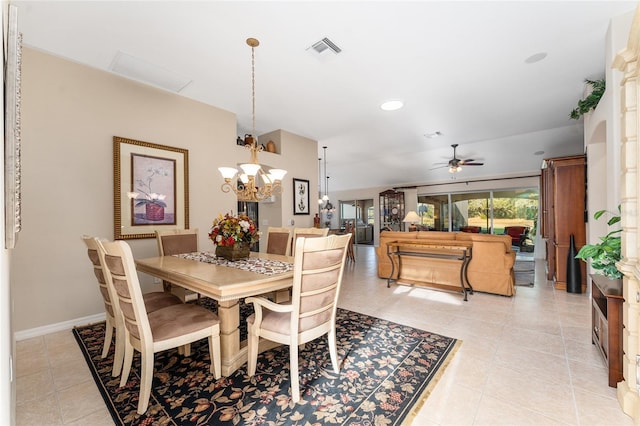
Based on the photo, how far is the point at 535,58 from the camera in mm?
2867

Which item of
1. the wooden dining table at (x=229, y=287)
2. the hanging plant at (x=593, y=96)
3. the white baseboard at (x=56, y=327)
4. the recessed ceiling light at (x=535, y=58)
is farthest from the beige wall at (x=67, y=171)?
the hanging plant at (x=593, y=96)

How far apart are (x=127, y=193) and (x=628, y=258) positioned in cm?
443

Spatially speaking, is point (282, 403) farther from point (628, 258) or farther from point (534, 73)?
point (534, 73)

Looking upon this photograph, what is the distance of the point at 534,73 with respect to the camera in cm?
317

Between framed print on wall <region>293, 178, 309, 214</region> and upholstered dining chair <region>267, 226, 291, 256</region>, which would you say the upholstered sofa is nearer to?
framed print on wall <region>293, 178, 309, 214</region>

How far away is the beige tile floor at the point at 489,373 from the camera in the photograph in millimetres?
1629

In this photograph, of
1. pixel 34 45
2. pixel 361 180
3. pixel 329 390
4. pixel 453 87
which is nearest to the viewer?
pixel 329 390

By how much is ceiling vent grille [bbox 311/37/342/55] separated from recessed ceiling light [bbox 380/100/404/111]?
144cm

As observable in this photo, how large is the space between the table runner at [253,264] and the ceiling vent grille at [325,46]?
2059mm

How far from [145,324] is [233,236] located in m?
1.09

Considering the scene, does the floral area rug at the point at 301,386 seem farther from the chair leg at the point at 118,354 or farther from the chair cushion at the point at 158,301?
the chair cushion at the point at 158,301

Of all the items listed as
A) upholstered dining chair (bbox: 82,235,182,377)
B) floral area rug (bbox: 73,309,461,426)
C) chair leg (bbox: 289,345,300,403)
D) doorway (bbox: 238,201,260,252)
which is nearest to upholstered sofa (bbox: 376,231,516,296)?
floral area rug (bbox: 73,309,461,426)

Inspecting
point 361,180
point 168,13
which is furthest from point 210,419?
point 361,180

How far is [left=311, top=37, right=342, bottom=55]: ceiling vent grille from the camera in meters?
2.55
